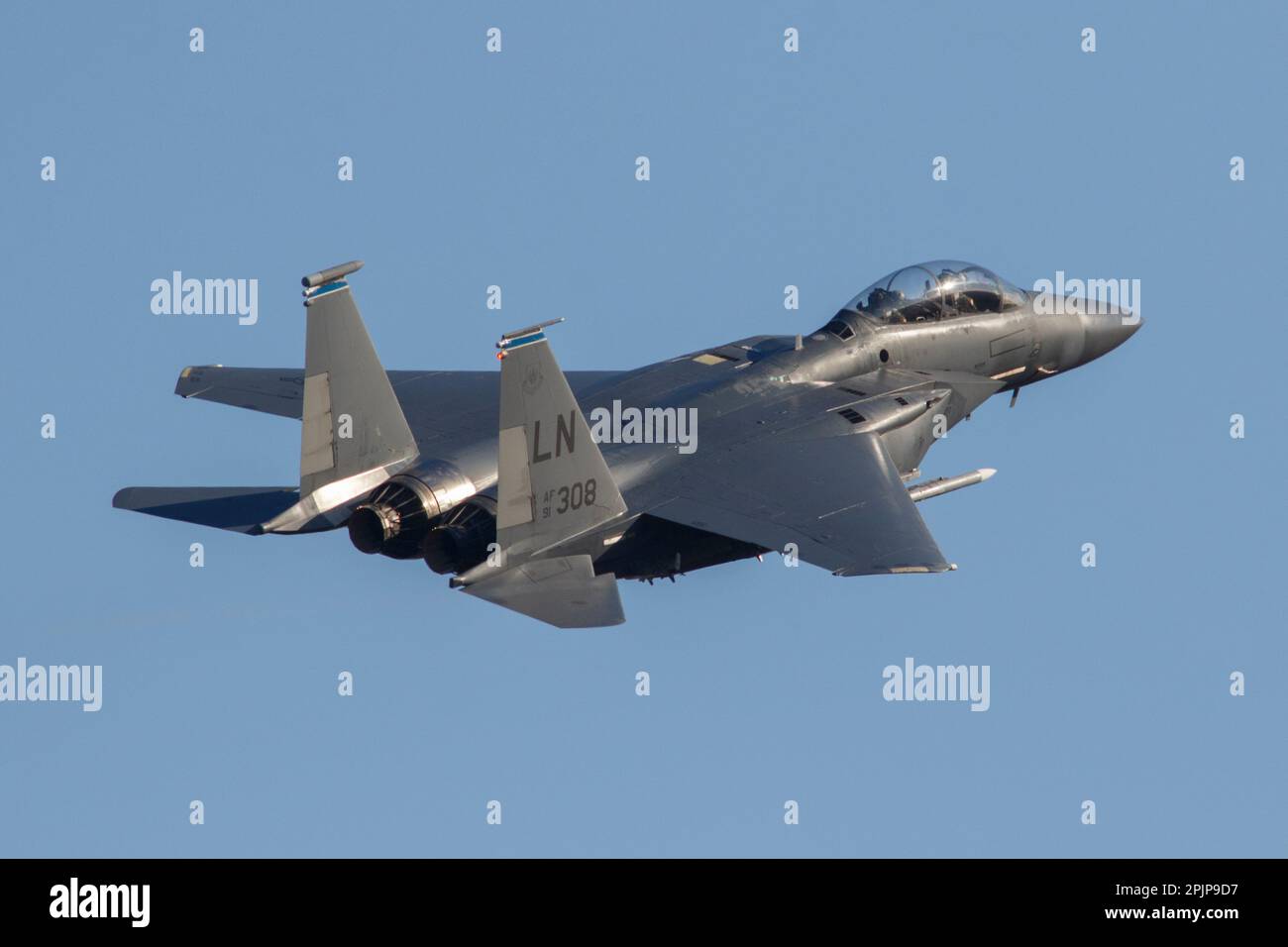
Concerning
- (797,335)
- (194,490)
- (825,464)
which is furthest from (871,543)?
(194,490)

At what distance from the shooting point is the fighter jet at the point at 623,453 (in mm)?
34500

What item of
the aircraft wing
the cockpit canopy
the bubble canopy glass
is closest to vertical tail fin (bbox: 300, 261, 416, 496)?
the aircraft wing

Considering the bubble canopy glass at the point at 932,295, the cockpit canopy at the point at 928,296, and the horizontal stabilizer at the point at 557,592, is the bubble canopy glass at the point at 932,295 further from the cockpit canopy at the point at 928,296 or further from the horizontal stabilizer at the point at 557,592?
the horizontal stabilizer at the point at 557,592

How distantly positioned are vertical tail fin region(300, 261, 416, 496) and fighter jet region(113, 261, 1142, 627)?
0.03 m

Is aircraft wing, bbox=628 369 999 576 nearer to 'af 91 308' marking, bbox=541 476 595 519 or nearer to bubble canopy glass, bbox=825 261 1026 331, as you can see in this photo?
bubble canopy glass, bbox=825 261 1026 331

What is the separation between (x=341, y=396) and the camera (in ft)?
117

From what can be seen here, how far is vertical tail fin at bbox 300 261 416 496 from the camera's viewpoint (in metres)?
35.2

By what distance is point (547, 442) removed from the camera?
112 feet

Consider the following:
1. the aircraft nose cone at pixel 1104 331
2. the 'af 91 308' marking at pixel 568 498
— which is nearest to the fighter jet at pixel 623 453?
the 'af 91 308' marking at pixel 568 498

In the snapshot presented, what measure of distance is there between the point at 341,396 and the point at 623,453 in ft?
13.4

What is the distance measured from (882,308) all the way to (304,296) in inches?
408

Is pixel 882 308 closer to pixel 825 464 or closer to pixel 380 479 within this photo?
pixel 825 464

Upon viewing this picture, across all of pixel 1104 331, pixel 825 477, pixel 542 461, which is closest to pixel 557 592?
pixel 542 461

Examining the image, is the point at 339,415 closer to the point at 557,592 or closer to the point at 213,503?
the point at 213,503
